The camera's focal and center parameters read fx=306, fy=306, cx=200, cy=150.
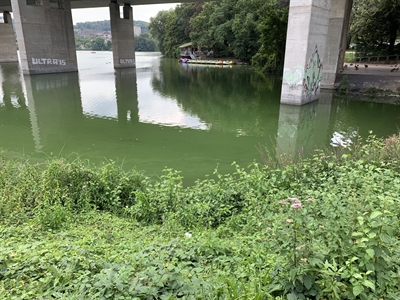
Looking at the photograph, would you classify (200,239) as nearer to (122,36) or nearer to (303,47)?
(303,47)

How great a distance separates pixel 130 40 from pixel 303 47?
26.9 meters

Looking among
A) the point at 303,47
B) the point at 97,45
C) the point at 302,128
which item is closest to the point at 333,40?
the point at 303,47

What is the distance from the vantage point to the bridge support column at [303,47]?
12953 millimetres

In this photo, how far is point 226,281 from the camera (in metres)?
2.26

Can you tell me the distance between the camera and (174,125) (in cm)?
1109

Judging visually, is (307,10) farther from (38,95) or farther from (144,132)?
(38,95)

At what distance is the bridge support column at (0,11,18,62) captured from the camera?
42.9 metres

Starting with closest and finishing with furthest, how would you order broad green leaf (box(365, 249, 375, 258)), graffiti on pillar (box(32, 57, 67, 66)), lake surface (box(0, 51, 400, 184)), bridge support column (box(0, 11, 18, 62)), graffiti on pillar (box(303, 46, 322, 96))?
broad green leaf (box(365, 249, 375, 258)), lake surface (box(0, 51, 400, 184)), graffiti on pillar (box(303, 46, 322, 96)), graffiti on pillar (box(32, 57, 67, 66)), bridge support column (box(0, 11, 18, 62))

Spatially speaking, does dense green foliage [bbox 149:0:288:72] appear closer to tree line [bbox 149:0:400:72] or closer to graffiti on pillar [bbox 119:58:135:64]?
tree line [bbox 149:0:400:72]

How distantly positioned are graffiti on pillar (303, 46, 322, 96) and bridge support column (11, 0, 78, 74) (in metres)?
22.8

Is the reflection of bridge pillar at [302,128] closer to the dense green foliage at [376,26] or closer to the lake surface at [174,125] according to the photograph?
the lake surface at [174,125]

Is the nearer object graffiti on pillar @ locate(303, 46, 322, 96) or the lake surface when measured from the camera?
the lake surface

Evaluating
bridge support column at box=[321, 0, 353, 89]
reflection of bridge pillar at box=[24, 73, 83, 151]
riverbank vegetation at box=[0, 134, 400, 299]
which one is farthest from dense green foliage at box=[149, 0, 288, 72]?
riverbank vegetation at box=[0, 134, 400, 299]

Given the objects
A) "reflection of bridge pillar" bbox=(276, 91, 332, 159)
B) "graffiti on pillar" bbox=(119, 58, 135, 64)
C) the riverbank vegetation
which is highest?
"graffiti on pillar" bbox=(119, 58, 135, 64)
